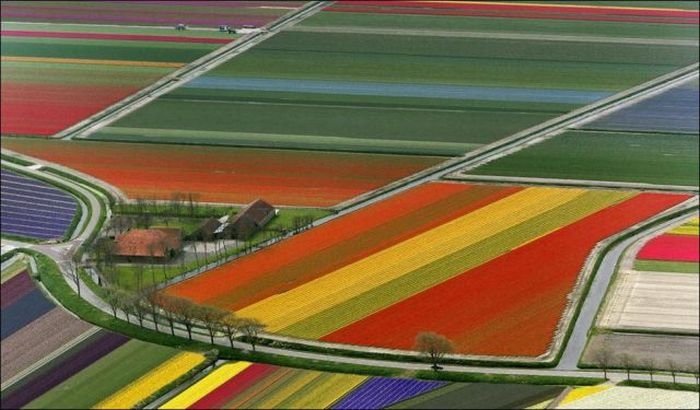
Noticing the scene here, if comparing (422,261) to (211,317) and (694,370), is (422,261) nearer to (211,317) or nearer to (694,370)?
(211,317)

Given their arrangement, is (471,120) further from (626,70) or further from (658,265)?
(658,265)

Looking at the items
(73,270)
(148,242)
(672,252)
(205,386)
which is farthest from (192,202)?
(672,252)

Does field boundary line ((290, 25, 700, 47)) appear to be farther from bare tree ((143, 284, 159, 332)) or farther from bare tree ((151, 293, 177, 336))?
bare tree ((151, 293, 177, 336))

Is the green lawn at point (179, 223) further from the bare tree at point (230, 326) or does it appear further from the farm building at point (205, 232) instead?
the bare tree at point (230, 326)

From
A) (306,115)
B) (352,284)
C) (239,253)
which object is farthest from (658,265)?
(306,115)

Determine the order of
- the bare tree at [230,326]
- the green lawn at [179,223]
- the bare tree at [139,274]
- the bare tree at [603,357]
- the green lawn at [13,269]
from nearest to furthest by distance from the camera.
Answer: the bare tree at [603,357], the bare tree at [230,326], the bare tree at [139,274], the green lawn at [13,269], the green lawn at [179,223]

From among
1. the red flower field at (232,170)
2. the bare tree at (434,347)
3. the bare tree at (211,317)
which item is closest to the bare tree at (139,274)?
the bare tree at (211,317)

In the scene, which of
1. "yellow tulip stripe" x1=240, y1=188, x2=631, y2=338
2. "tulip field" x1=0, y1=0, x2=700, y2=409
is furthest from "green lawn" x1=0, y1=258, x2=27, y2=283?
"yellow tulip stripe" x1=240, y1=188, x2=631, y2=338
